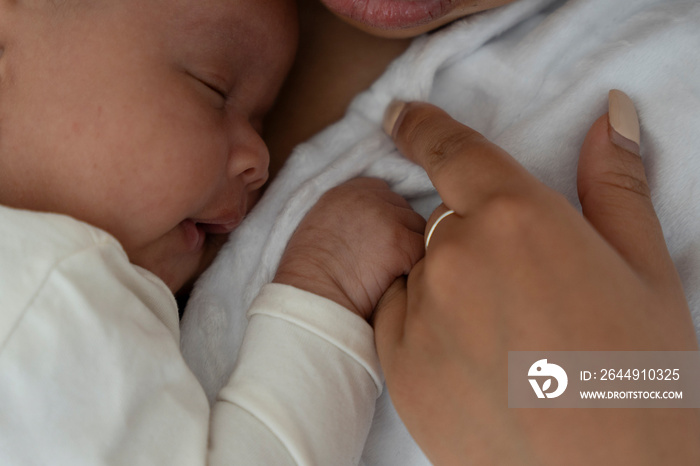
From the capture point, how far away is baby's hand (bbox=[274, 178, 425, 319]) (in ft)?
2.85

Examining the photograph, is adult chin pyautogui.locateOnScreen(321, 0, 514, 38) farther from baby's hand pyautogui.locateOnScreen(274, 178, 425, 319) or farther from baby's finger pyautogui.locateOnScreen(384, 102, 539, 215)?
baby's hand pyautogui.locateOnScreen(274, 178, 425, 319)

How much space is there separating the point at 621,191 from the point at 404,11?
21.5 inches

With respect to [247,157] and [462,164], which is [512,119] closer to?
[462,164]

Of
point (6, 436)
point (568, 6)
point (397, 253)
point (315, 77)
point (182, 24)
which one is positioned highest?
point (568, 6)

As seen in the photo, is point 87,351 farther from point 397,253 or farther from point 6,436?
point 397,253

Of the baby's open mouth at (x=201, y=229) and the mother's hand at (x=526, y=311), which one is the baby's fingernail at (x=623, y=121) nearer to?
the mother's hand at (x=526, y=311)

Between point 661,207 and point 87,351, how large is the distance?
903 mm

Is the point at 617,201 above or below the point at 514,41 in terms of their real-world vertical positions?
below

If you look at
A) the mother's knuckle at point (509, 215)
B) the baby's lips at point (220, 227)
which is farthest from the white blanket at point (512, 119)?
the mother's knuckle at point (509, 215)

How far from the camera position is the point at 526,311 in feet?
1.96

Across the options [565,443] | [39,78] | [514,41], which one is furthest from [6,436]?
[514,41]

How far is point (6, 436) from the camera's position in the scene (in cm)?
61

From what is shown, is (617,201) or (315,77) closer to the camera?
(617,201)

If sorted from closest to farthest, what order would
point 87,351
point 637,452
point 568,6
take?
point 637,452 → point 87,351 → point 568,6
